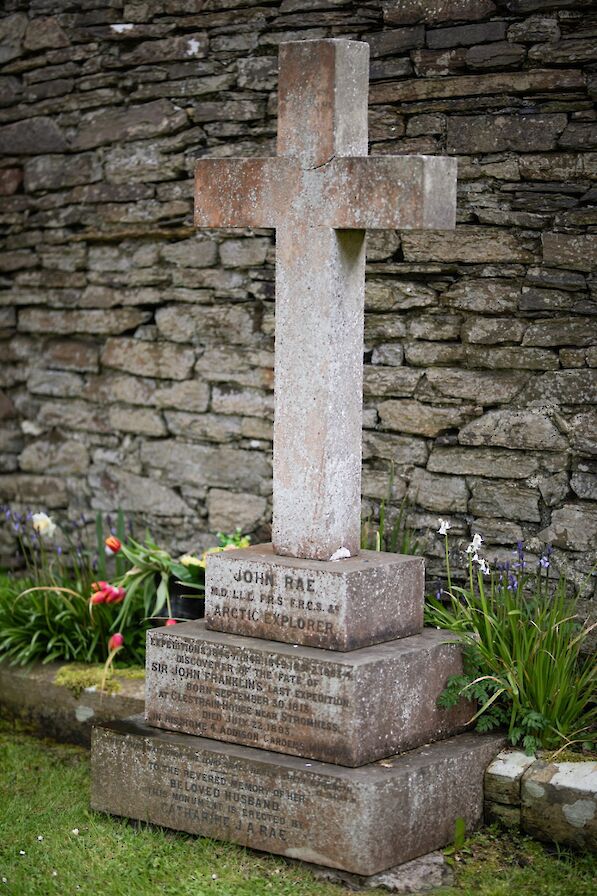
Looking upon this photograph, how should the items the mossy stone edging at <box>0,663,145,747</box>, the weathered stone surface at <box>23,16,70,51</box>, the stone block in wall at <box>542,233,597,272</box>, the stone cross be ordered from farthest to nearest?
the weathered stone surface at <box>23,16,70,51</box>, the mossy stone edging at <box>0,663,145,747</box>, the stone block in wall at <box>542,233,597,272</box>, the stone cross

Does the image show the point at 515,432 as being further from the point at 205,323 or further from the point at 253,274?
the point at 205,323

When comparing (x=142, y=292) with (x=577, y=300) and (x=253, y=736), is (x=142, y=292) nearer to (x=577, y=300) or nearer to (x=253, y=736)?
(x=577, y=300)

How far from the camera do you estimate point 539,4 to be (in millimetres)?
4871

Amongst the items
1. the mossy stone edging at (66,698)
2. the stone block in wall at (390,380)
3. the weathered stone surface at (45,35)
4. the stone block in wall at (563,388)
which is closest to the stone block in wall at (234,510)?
the stone block in wall at (390,380)

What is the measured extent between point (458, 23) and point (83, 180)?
2.19m

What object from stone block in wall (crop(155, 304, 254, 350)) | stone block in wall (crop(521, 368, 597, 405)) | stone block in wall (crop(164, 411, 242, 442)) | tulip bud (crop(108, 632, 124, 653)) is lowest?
tulip bud (crop(108, 632, 124, 653))

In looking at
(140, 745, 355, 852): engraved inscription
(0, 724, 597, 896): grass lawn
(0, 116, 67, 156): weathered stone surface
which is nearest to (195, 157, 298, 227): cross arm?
(140, 745, 355, 852): engraved inscription

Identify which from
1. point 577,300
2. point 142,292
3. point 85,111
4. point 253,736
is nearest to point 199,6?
point 85,111

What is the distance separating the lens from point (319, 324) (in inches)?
158

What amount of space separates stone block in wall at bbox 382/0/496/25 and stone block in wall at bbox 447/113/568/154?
40 cm

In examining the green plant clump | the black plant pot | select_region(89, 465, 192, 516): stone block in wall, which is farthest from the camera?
select_region(89, 465, 192, 516): stone block in wall

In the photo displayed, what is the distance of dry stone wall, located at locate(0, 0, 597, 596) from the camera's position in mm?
4898

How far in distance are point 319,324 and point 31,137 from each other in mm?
3181

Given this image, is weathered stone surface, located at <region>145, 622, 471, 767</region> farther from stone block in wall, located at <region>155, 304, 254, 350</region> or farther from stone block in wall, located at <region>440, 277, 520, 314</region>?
stone block in wall, located at <region>155, 304, 254, 350</region>
